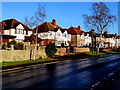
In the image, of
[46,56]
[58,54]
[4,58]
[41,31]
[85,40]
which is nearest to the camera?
[4,58]

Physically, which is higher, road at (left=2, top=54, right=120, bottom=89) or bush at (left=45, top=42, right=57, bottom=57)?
bush at (left=45, top=42, right=57, bottom=57)

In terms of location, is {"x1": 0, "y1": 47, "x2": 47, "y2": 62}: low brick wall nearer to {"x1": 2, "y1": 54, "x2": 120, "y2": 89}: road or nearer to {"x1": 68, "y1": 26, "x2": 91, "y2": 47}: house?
{"x1": 2, "y1": 54, "x2": 120, "y2": 89}: road

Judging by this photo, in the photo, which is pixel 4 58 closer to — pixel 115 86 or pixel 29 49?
pixel 29 49

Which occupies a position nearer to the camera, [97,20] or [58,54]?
[58,54]

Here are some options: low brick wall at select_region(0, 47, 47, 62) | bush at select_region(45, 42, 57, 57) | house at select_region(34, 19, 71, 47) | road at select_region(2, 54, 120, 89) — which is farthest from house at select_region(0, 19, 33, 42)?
road at select_region(2, 54, 120, 89)

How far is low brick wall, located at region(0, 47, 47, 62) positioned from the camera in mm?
24786

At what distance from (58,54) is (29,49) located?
9.12m

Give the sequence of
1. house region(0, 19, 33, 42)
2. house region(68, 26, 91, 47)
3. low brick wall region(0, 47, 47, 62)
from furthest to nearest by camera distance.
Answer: house region(68, 26, 91, 47)
house region(0, 19, 33, 42)
low brick wall region(0, 47, 47, 62)

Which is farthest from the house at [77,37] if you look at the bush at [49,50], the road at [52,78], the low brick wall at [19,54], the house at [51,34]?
the road at [52,78]

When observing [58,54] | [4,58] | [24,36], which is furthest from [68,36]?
[4,58]

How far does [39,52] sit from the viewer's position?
31.8 metres

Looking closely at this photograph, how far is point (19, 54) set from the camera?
1077 inches

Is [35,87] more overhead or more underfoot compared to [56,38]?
more underfoot

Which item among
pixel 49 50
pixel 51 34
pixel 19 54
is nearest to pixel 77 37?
pixel 51 34
